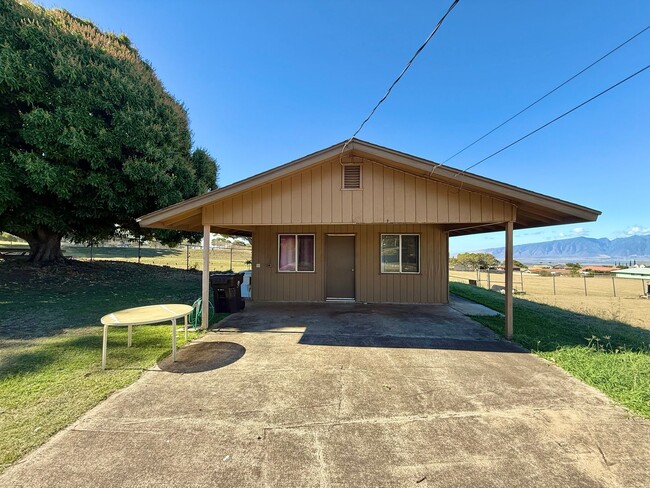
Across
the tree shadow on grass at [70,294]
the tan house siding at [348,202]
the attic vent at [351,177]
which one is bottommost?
the tree shadow on grass at [70,294]

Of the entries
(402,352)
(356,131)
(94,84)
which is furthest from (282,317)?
(94,84)

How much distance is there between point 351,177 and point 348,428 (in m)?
4.44

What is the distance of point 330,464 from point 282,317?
4772 mm

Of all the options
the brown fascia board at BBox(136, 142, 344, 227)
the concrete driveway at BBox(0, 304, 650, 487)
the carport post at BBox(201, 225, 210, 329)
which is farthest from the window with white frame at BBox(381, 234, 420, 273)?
the carport post at BBox(201, 225, 210, 329)

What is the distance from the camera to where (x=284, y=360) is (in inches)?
169

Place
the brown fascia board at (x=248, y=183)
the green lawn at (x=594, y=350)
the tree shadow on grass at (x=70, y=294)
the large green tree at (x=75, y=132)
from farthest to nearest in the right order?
the large green tree at (x=75, y=132)
the tree shadow on grass at (x=70, y=294)
the brown fascia board at (x=248, y=183)
the green lawn at (x=594, y=350)

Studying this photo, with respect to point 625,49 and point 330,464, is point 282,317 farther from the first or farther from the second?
point 625,49

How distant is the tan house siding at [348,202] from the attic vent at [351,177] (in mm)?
100

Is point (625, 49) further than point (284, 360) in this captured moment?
No

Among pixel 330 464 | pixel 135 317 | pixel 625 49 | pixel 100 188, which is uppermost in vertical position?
pixel 625 49

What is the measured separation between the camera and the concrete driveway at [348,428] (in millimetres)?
2107

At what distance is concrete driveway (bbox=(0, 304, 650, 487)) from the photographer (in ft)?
6.91

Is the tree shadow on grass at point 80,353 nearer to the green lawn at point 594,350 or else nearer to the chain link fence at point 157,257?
the green lawn at point 594,350

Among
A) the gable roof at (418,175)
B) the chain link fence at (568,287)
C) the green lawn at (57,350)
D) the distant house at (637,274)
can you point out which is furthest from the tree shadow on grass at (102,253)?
the distant house at (637,274)
